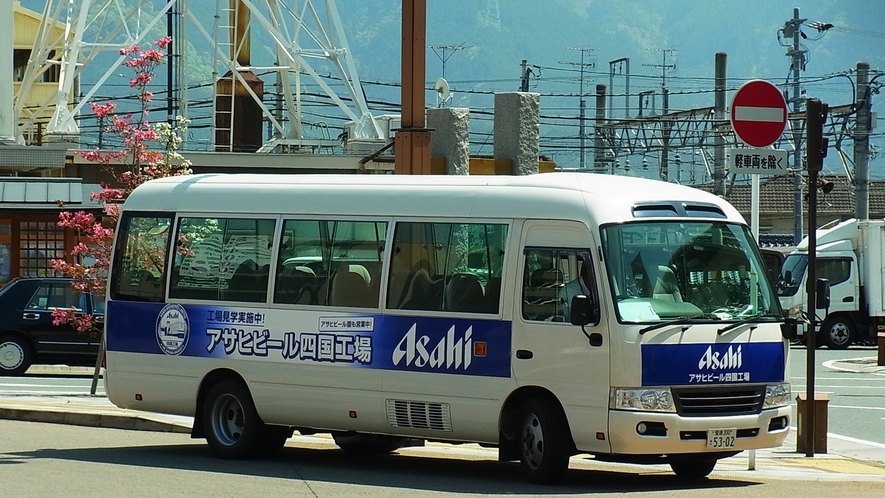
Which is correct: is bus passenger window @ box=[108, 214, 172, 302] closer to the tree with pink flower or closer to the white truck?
the tree with pink flower

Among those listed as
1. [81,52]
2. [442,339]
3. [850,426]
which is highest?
[81,52]

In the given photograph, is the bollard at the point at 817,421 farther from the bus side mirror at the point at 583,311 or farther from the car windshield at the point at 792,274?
the car windshield at the point at 792,274

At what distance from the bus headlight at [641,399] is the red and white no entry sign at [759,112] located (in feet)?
11.2

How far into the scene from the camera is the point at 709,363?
36.6ft

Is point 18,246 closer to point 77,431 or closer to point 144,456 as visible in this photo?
point 77,431

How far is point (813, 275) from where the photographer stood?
13.6 metres

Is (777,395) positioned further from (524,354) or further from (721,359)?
(524,354)

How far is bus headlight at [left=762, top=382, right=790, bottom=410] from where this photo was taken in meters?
11.5

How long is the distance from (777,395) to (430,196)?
342cm

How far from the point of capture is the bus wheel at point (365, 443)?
14.0 m

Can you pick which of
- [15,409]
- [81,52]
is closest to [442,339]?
[15,409]

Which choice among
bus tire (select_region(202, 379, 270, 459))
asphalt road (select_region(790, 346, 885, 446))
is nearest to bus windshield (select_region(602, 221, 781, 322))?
bus tire (select_region(202, 379, 270, 459))

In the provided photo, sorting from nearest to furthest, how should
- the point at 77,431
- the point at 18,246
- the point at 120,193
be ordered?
the point at 77,431 → the point at 120,193 → the point at 18,246

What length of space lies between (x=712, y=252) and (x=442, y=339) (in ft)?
7.86
